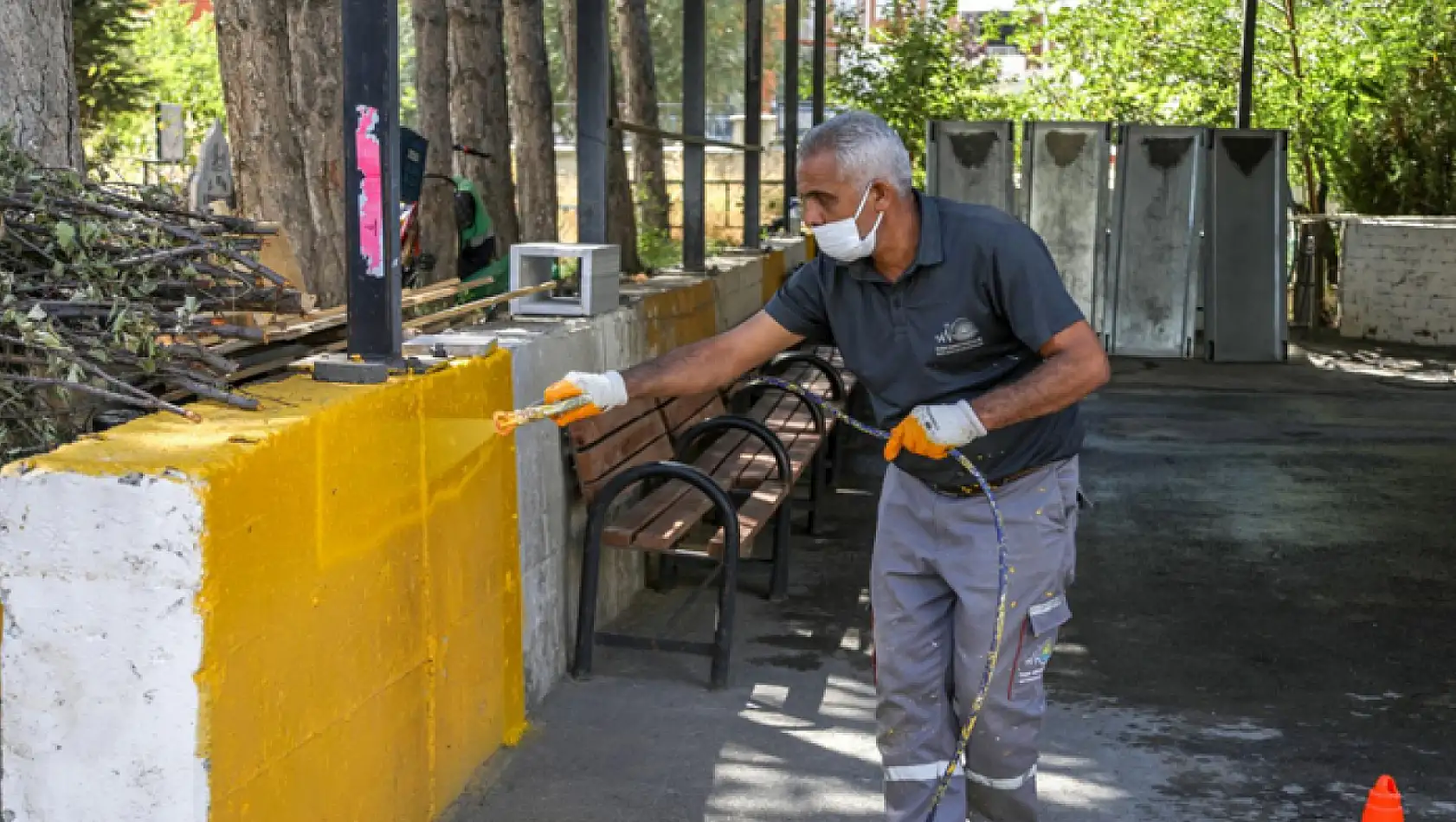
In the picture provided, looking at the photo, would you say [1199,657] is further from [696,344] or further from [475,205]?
[475,205]

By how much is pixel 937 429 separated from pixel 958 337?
303 millimetres

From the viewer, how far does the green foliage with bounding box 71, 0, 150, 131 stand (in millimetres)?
24391

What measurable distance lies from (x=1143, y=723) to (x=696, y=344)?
2247 mm

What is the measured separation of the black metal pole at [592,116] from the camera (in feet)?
23.5

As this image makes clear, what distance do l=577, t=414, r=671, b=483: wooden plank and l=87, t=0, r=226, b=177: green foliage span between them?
2158 cm

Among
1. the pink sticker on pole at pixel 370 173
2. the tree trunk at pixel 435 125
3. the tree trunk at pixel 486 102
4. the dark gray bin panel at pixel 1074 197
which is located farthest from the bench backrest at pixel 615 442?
the dark gray bin panel at pixel 1074 197

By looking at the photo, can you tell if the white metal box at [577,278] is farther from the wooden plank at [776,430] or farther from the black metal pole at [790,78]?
the black metal pole at [790,78]

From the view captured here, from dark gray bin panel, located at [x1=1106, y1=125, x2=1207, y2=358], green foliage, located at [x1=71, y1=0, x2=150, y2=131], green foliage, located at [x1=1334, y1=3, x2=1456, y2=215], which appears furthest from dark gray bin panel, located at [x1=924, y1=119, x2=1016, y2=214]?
green foliage, located at [x1=71, y1=0, x2=150, y2=131]

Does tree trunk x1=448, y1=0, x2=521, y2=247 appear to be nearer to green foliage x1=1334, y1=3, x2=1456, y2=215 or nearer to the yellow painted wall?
the yellow painted wall

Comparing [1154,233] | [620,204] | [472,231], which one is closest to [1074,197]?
[1154,233]

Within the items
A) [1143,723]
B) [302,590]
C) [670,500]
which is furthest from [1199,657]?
[302,590]

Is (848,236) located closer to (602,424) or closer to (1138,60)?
(602,424)

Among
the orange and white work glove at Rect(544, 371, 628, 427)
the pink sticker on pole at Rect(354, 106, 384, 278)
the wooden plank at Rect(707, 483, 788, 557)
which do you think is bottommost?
the wooden plank at Rect(707, 483, 788, 557)

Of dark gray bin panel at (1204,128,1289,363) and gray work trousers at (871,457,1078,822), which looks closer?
gray work trousers at (871,457,1078,822)
